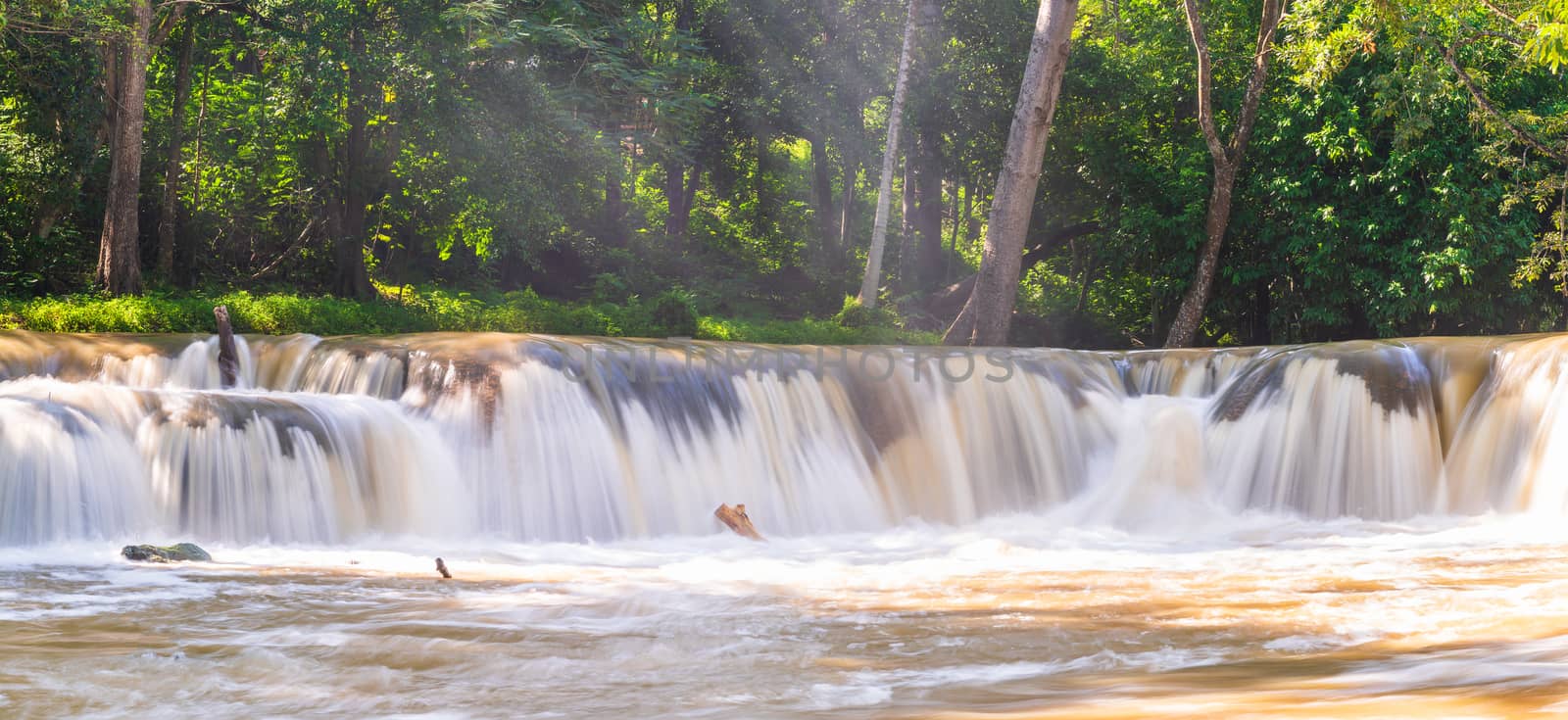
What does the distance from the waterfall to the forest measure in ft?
13.5

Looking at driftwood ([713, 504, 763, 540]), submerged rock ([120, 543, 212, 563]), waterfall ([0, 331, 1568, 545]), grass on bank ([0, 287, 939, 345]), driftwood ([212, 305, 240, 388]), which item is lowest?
driftwood ([713, 504, 763, 540])

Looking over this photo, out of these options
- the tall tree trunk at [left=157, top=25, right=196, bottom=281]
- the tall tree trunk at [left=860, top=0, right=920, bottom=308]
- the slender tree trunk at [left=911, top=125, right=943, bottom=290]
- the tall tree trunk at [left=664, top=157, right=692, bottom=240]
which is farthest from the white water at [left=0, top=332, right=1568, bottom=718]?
the tall tree trunk at [left=664, top=157, right=692, bottom=240]

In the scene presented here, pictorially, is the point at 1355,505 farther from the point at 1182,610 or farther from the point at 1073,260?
the point at 1073,260

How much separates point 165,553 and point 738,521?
205 inches

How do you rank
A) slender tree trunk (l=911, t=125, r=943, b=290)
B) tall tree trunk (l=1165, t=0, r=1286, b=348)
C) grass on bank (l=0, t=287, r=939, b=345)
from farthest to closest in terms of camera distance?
slender tree trunk (l=911, t=125, r=943, b=290), tall tree trunk (l=1165, t=0, r=1286, b=348), grass on bank (l=0, t=287, r=939, b=345)

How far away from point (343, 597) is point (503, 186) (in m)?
16.9

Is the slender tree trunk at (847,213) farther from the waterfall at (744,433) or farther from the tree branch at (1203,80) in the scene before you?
the waterfall at (744,433)

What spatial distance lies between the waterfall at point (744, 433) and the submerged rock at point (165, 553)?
962 mm

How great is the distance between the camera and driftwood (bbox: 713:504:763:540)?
494 inches

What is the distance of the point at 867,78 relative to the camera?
32.0m

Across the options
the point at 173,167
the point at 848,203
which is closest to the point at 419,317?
the point at 173,167

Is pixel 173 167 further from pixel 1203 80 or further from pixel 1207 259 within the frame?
pixel 1207 259

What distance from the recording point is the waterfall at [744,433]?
10.9 meters

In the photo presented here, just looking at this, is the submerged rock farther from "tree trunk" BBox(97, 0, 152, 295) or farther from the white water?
"tree trunk" BBox(97, 0, 152, 295)
